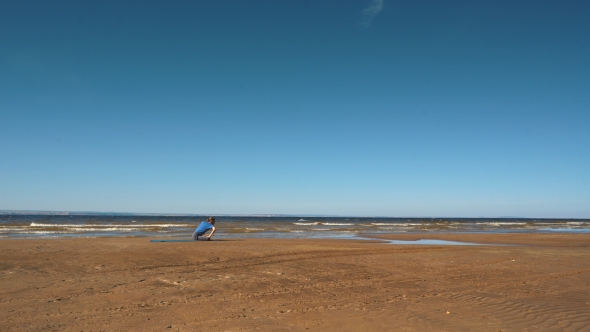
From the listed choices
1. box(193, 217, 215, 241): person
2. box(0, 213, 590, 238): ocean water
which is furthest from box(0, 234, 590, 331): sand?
box(0, 213, 590, 238): ocean water

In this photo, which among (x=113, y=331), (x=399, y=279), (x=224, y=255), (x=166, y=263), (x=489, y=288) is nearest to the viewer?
(x=113, y=331)

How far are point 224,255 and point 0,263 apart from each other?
21.3 feet

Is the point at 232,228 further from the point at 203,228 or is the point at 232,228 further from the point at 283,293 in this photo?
the point at 283,293

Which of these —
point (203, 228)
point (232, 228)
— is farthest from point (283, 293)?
point (232, 228)

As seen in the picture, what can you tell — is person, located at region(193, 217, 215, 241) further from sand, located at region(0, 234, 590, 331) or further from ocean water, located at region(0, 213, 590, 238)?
ocean water, located at region(0, 213, 590, 238)

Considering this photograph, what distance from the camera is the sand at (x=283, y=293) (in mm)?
6008

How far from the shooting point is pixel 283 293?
807 centimetres

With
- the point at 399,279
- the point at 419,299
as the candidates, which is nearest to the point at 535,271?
the point at 399,279

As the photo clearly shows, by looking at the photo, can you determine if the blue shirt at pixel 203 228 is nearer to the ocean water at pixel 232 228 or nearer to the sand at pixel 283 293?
the sand at pixel 283 293

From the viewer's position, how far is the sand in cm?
601

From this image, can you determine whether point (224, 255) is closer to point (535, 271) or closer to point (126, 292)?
point (126, 292)

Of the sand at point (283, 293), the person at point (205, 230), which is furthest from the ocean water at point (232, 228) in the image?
the sand at point (283, 293)

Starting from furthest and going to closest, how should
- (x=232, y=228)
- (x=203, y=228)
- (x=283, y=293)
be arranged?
1. (x=232, y=228)
2. (x=203, y=228)
3. (x=283, y=293)

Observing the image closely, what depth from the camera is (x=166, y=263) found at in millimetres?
11844
